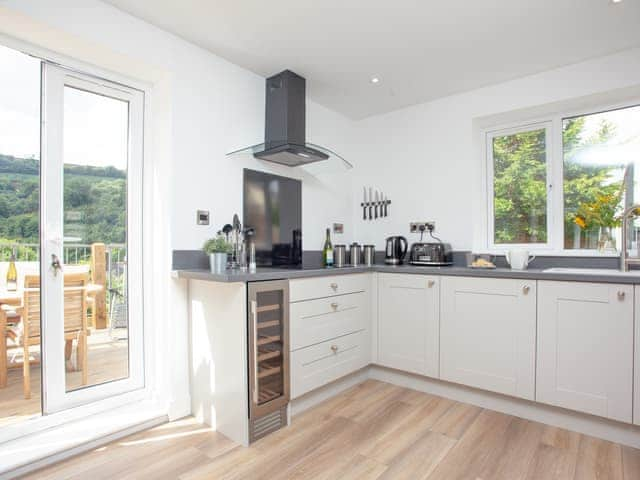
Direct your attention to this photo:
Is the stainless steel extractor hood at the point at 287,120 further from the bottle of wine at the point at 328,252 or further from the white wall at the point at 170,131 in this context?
the bottle of wine at the point at 328,252

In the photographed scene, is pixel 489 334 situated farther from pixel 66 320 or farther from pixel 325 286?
pixel 66 320

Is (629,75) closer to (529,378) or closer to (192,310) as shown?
(529,378)

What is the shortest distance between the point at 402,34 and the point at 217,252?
1765mm

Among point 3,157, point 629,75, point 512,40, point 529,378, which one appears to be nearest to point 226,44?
point 3,157

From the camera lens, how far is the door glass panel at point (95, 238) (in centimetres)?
204

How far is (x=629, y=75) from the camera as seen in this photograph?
2.42 m

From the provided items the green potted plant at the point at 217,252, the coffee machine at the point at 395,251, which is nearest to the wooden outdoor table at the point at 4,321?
the green potted plant at the point at 217,252

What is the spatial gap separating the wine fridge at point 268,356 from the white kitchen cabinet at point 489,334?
1.18 m

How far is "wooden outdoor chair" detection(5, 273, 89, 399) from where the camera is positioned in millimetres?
1947

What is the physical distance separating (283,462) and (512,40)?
279cm

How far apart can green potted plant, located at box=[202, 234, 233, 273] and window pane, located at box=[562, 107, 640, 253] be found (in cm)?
254

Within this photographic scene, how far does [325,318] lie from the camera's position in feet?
8.13

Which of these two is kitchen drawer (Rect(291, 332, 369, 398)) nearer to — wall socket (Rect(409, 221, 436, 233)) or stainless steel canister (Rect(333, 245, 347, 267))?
stainless steel canister (Rect(333, 245, 347, 267))

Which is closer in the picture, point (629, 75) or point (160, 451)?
point (160, 451)
